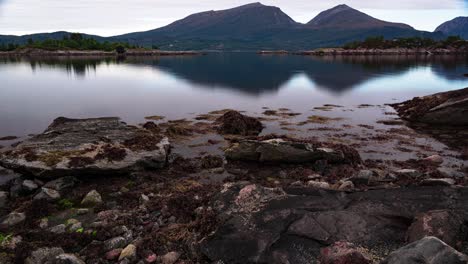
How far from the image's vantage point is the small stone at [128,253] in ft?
35.2

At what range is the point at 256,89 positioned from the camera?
213ft

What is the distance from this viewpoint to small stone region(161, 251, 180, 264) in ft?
34.3

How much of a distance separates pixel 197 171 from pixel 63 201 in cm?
732

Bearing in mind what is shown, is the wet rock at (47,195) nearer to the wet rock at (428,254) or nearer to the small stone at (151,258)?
the small stone at (151,258)

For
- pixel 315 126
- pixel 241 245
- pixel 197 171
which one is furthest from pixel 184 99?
pixel 241 245

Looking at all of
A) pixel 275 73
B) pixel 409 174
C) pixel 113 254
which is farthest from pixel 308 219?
pixel 275 73

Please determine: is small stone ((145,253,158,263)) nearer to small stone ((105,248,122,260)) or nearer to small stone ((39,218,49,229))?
small stone ((105,248,122,260))

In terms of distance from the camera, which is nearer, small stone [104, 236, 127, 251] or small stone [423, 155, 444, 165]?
small stone [104, 236, 127, 251]

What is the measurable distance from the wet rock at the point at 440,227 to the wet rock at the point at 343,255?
1.61 metres

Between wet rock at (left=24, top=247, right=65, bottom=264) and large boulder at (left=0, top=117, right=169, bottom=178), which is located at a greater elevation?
large boulder at (left=0, top=117, right=169, bottom=178)

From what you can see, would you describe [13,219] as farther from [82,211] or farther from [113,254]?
[113,254]

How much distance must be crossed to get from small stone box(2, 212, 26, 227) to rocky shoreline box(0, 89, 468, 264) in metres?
0.05

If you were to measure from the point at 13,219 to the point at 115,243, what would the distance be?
15.5 feet

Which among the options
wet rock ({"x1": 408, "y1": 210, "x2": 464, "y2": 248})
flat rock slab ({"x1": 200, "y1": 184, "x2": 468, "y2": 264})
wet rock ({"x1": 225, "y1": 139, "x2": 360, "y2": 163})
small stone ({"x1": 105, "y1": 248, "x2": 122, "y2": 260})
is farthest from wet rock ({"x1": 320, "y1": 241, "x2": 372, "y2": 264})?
wet rock ({"x1": 225, "y1": 139, "x2": 360, "y2": 163})
